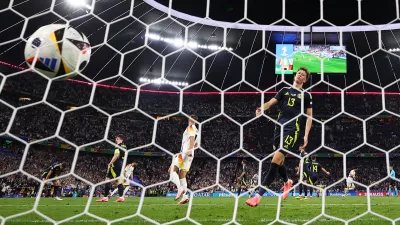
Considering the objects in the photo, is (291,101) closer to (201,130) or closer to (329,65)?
(329,65)

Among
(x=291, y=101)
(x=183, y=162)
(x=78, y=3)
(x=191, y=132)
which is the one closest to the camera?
(x=291, y=101)

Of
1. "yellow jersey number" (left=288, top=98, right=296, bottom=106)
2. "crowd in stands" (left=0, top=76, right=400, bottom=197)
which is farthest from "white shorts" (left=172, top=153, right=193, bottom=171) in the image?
"crowd in stands" (left=0, top=76, right=400, bottom=197)

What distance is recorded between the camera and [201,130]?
21.4 metres

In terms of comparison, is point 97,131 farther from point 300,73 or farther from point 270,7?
point 300,73

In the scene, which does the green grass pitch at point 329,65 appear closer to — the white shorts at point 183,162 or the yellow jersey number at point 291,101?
the white shorts at point 183,162

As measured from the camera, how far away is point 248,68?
20.0 m

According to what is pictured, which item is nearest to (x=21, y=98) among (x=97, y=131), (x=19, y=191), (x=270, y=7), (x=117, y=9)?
(x=97, y=131)

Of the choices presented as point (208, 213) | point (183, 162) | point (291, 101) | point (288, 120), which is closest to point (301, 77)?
point (291, 101)

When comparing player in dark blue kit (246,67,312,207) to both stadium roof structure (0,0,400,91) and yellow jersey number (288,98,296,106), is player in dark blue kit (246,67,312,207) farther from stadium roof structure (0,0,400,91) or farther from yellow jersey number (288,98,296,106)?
stadium roof structure (0,0,400,91)

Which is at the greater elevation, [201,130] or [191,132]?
[191,132]

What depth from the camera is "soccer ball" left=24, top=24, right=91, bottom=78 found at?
310 cm

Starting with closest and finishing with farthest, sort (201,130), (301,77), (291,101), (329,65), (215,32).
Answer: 1. (301,77)
2. (291,101)
3. (215,32)
4. (329,65)
5. (201,130)

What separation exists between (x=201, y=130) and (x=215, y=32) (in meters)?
7.15

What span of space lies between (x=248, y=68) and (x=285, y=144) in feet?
54.7
